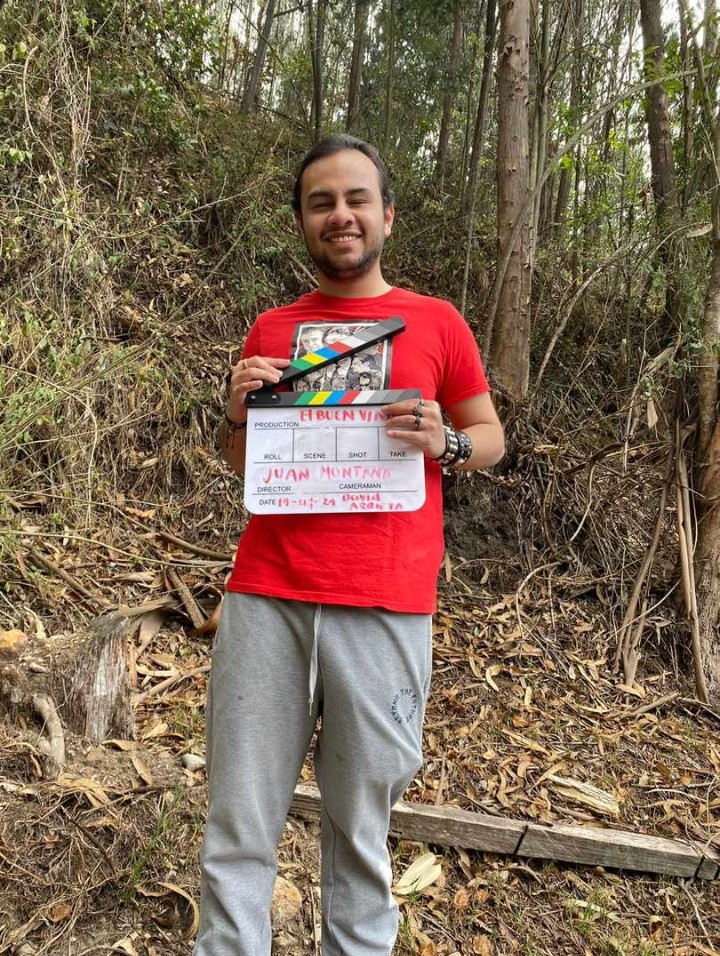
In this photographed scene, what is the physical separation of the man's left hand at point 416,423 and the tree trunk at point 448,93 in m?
7.57

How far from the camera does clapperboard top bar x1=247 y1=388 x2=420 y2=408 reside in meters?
1.76

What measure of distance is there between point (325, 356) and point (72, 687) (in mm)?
2046

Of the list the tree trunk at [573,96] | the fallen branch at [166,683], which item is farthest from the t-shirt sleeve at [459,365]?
the tree trunk at [573,96]

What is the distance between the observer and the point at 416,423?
1719 mm

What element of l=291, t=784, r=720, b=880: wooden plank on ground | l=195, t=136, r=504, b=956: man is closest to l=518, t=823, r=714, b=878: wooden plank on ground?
l=291, t=784, r=720, b=880: wooden plank on ground

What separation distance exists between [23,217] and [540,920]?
4.67 meters

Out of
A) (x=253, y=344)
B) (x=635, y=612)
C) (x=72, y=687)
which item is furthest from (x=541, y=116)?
(x=72, y=687)

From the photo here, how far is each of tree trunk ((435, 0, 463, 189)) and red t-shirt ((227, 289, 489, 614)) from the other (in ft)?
23.9

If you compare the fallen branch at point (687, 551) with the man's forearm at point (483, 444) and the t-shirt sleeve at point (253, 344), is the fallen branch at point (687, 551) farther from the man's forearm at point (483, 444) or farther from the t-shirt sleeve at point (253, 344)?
the t-shirt sleeve at point (253, 344)

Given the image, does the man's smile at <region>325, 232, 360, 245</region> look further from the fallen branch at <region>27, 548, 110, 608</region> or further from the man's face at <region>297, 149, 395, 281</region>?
the fallen branch at <region>27, 548, 110, 608</region>

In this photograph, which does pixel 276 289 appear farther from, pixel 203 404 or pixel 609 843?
pixel 609 843

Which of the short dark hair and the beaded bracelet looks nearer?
the beaded bracelet

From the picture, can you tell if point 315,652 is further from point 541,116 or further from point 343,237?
point 541,116

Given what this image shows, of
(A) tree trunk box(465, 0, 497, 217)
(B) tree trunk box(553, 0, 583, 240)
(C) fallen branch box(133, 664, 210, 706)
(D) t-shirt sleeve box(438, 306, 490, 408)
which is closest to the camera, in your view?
(D) t-shirt sleeve box(438, 306, 490, 408)
